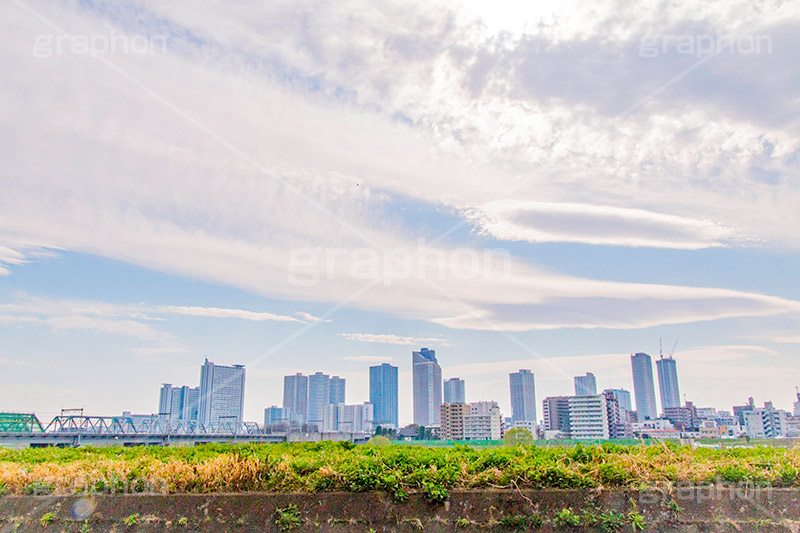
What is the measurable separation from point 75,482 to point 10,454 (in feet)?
9.18

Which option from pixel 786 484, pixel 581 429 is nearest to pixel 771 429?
pixel 581 429

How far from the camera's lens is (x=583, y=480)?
6.19 meters

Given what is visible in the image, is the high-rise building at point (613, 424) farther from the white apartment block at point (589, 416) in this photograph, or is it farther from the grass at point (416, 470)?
the grass at point (416, 470)

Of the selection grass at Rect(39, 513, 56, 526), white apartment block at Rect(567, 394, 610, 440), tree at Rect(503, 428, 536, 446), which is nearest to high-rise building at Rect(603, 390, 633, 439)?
white apartment block at Rect(567, 394, 610, 440)

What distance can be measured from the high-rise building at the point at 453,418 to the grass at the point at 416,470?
554 ft

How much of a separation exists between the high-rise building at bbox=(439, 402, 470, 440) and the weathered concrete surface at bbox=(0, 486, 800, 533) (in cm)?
16951

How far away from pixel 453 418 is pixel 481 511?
17461 centimetres

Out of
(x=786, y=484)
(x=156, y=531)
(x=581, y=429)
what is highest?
(x=786, y=484)

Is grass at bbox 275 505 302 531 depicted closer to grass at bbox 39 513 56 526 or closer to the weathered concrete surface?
the weathered concrete surface

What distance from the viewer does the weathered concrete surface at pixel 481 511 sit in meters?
6.00

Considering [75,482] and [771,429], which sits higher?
[75,482]

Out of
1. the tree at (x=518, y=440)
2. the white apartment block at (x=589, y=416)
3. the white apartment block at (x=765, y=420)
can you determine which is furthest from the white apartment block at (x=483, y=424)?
the tree at (x=518, y=440)

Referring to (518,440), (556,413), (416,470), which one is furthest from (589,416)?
(416,470)

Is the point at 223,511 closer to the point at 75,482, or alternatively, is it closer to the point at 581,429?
the point at 75,482
